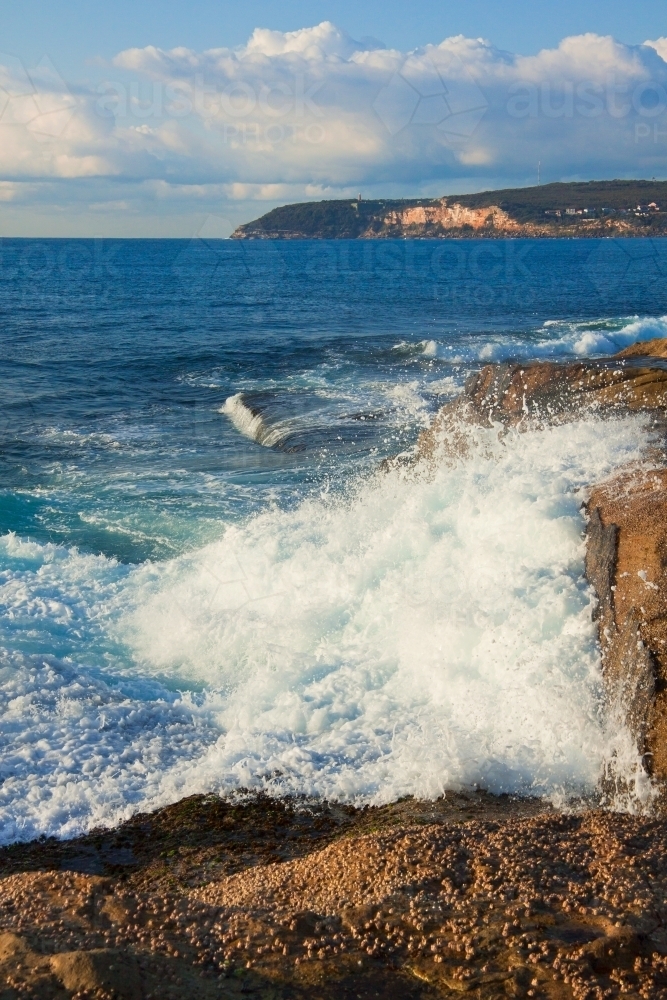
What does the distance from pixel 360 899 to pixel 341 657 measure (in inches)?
160

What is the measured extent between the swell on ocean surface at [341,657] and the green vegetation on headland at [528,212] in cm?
13628

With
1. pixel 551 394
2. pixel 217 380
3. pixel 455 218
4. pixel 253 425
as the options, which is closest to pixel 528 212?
pixel 455 218

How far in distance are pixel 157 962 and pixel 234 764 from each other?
2912 mm

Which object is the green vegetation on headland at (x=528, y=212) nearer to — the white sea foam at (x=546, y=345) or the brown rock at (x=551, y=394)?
the white sea foam at (x=546, y=345)

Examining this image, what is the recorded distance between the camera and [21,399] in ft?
80.1

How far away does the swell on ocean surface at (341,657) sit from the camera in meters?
6.63

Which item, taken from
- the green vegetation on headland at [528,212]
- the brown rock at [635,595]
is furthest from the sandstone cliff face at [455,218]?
the brown rock at [635,595]

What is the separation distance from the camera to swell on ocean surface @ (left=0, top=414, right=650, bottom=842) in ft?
21.8

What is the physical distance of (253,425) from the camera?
65.4 ft

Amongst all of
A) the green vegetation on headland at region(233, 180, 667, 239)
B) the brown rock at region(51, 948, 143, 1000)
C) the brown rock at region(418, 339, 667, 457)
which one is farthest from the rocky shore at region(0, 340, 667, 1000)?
A: the green vegetation on headland at region(233, 180, 667, 239)

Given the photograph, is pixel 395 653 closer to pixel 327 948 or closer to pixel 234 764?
pixel 234 764

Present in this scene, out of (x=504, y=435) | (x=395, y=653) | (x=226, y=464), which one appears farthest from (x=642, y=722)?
(x=226, y=464)

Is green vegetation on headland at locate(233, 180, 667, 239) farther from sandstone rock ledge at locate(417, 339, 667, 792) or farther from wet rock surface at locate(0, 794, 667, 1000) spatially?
wet rock surface at locate(0, 794, 667, 1000)

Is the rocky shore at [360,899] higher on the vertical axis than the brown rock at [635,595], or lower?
lower
